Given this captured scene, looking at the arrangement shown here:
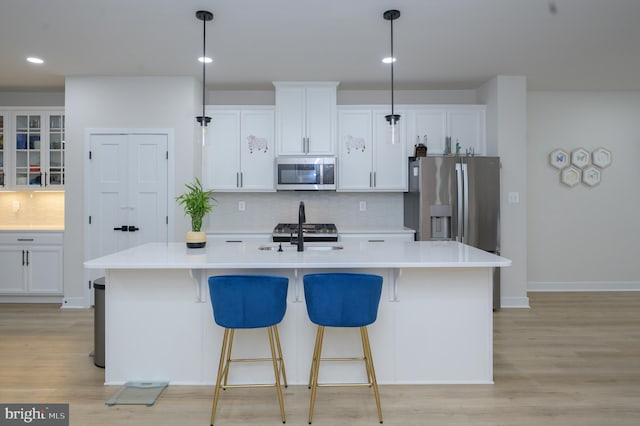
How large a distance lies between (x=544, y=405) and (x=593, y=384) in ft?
1.86

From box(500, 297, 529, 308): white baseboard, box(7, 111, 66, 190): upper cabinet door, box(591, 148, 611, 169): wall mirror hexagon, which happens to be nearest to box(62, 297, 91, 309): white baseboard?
box(7, 111, 66, 190): upper cabinet door

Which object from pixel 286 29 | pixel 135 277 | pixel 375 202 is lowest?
pixel 135 277

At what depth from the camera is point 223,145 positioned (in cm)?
494

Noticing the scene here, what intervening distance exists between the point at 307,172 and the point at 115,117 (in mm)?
2229

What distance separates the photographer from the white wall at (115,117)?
4637 mm

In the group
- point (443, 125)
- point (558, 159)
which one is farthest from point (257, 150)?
point (558, 159)

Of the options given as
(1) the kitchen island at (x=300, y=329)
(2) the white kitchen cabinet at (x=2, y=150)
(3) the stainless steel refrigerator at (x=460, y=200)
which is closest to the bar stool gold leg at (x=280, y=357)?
(1) the kitchen island at (x=300, y=329)

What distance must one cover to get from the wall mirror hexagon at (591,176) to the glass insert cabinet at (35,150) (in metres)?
6.63

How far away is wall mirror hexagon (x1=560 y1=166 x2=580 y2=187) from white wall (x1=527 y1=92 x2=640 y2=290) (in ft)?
0.22

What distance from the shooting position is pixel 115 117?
15.2 ft

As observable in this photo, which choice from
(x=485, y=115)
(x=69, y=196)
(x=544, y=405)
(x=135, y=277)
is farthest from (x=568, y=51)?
(x=69, y=196)

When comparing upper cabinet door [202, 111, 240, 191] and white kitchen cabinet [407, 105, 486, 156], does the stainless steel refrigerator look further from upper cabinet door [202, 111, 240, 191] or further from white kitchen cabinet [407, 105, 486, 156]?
upper cabinet door [202, 111, 240, 191]

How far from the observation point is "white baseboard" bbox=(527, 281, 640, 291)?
543 cm

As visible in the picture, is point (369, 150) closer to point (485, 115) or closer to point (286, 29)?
point (485, 115)
